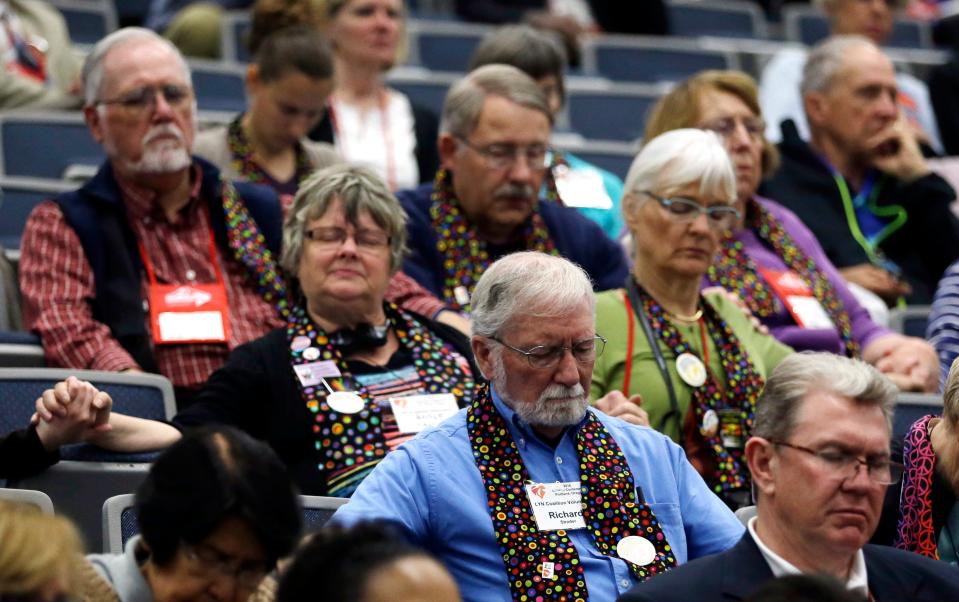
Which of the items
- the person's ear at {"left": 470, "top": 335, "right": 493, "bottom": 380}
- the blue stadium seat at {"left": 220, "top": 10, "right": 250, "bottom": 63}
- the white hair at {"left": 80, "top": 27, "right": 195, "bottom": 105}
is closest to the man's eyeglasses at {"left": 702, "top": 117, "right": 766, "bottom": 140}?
the white hair at {"left": 80, "top": 27, "right": 195, "bottom": 105}

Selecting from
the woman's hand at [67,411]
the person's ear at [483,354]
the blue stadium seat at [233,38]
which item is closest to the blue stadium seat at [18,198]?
the woman's hand at [67,411]

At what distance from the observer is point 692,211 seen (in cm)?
452

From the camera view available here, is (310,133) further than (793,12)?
No

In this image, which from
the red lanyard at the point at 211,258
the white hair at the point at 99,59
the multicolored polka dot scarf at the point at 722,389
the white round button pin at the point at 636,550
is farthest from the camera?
the white hair at the point at 99,59

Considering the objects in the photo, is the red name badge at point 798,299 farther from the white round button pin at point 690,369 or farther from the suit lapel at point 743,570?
the suit lapel at point 743,570

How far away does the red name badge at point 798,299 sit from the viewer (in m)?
5.05

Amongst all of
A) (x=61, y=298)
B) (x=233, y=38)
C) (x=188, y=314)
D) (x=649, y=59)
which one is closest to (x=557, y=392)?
(x=188, y=314)

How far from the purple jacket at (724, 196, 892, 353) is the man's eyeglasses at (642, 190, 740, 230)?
524 millimetres

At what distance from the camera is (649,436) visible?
366cm

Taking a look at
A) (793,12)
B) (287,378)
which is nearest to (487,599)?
(287,378)

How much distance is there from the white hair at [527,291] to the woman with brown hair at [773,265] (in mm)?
1493

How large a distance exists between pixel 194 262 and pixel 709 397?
1.42m

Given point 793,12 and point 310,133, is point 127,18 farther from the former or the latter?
point 793,12

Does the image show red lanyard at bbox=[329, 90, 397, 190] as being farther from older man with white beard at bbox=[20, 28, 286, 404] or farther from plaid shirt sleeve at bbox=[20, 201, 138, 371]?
plaid shirt sleeve at bbox=[20, 201, 138, 371]
